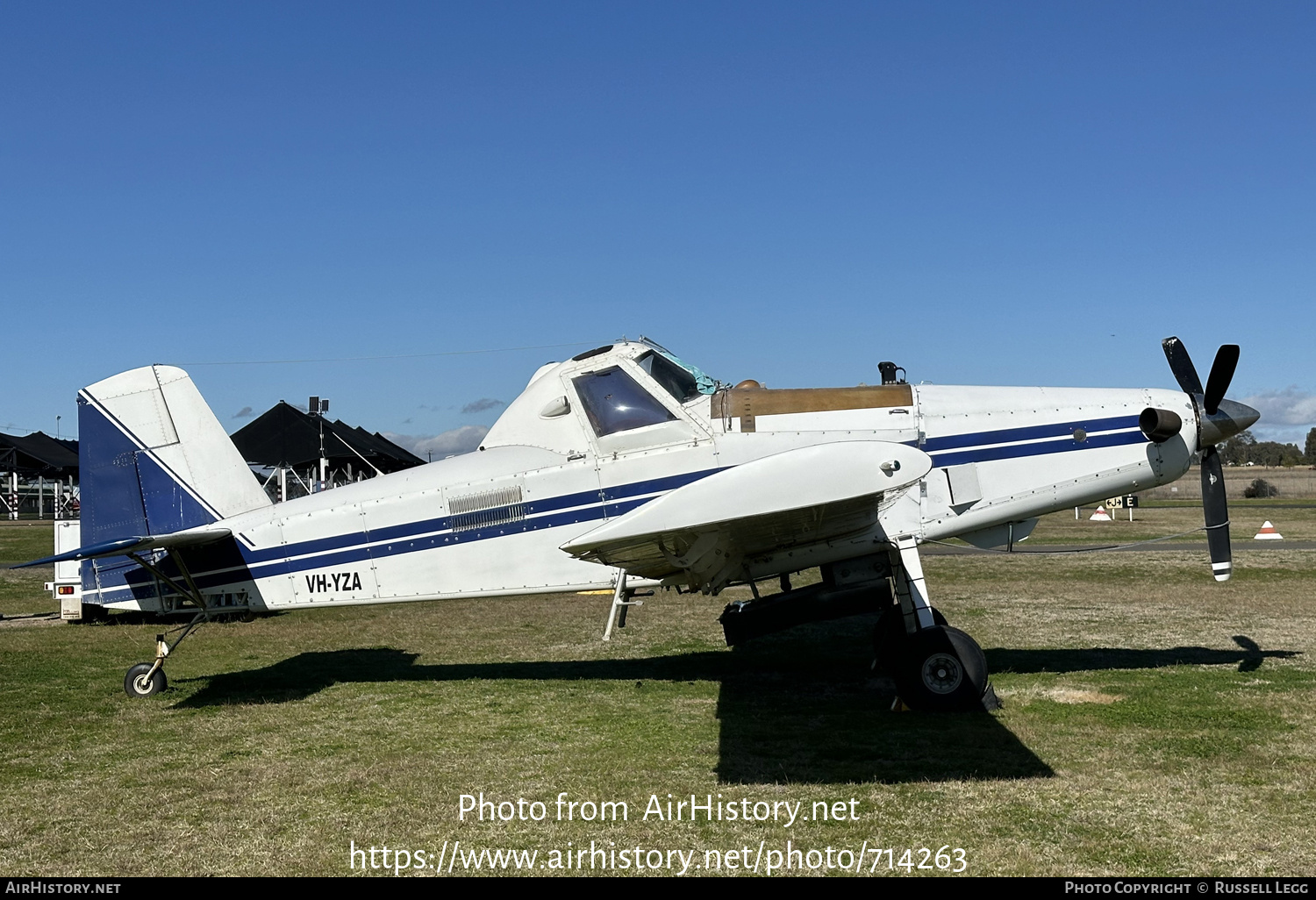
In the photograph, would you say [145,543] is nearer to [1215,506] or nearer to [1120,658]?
[1120,658]

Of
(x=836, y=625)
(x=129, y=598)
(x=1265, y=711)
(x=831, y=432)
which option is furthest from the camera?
(x=836, y=625)

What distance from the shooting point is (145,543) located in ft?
28.9

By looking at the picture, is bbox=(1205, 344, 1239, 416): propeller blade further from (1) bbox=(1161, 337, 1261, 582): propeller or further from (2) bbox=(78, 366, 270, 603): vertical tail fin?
(2) bbox=(78, 366, 270, 603): vertical tail fin

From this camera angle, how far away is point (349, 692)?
945 centimetres

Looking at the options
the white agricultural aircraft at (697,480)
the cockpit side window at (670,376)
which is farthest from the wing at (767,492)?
the cockpit side window at (670,376)

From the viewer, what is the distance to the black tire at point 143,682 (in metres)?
9.34

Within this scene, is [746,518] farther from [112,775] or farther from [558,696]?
[112,775]

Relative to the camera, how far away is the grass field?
5.26 metres

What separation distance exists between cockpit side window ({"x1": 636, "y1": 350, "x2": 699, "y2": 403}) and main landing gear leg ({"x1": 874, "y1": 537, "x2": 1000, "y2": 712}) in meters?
2.40

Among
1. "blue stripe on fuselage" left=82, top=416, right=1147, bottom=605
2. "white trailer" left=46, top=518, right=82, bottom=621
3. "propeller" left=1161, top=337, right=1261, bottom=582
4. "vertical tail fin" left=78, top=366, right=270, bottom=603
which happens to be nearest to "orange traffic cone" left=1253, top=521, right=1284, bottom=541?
"propeller" left=1161, top=337, right=1261, bottom=582

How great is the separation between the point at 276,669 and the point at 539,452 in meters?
4.47

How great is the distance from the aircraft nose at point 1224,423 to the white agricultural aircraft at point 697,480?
0.02 m

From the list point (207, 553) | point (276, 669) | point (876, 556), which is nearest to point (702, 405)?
point (876, 556)
